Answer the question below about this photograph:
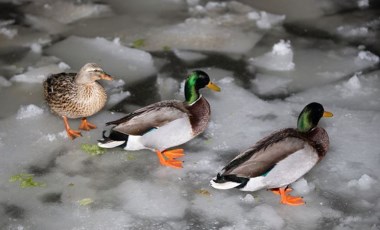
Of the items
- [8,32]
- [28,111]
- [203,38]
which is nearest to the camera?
[28,111]

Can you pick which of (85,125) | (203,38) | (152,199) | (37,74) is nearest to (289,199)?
(152,199)

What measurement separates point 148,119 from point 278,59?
5.83 feet

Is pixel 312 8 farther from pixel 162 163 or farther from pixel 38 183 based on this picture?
pixel 38 183

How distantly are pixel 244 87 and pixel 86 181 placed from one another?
1637mm

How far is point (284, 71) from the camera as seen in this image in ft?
17.9

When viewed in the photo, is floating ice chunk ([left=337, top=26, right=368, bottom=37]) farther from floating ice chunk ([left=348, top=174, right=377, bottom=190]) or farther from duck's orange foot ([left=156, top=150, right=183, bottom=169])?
duck's orange foot ([left=156, top=150, right=183, bottom=169])

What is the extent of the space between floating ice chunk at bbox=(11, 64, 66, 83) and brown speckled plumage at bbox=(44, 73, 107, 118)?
2.34 feet

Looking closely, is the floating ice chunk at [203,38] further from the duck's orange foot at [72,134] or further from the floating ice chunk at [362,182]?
the floating ice chunk at [362,182]

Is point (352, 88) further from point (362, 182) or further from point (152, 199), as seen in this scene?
point (152, 199)

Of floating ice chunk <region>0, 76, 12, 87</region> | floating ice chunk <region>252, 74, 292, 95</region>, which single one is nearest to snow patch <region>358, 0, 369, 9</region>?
floating ice chunk <region>252, 74, 292, 95</region>

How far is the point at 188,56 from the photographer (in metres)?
5.70

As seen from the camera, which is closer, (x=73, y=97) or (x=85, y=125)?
(x=73, y=97)

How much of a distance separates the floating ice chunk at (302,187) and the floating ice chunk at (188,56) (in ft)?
6.09

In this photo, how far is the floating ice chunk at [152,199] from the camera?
3.94 metres
